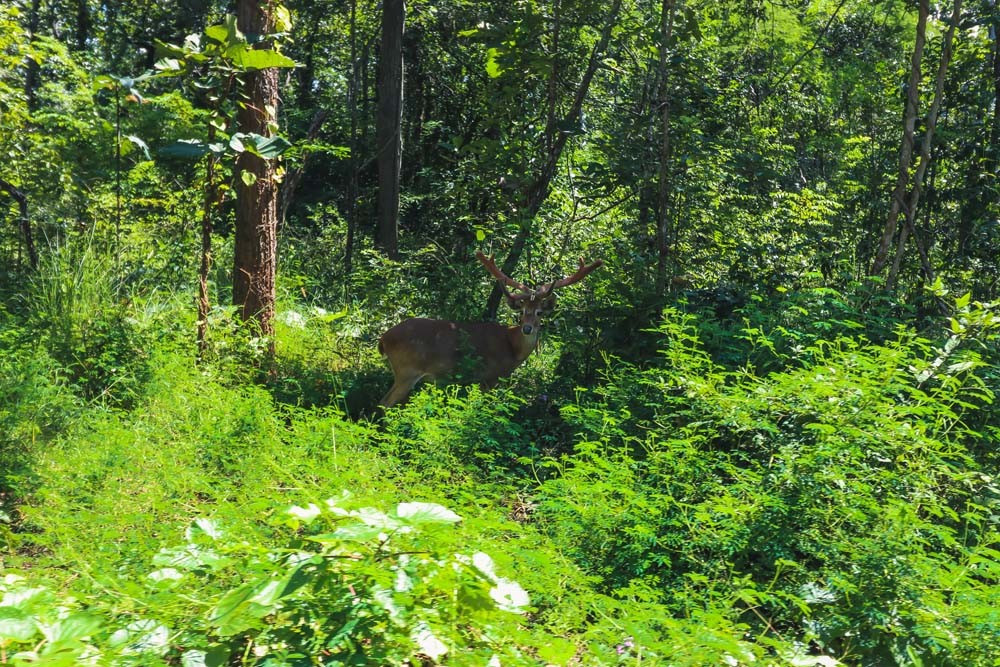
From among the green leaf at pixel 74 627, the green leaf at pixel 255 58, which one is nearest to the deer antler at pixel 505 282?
the green leaf at pixel 255 58

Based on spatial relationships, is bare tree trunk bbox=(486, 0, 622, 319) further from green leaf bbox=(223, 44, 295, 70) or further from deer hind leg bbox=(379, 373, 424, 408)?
green leaf bbox=(223, 44, 295, 70)

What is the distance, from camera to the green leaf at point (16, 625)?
9.86 feet

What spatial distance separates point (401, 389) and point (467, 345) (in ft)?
2.59

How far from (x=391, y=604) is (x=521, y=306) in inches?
254

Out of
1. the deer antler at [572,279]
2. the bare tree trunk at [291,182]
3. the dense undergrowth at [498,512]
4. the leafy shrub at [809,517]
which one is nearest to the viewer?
the dense undergrowth at [498,512]

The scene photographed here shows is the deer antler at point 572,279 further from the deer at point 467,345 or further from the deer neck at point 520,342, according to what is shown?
the deer neck at point 520,342

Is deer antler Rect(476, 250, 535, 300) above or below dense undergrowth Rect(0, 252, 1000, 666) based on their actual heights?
above

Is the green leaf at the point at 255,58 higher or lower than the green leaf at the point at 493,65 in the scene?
lower

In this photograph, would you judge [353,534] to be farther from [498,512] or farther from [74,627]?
[498,512]

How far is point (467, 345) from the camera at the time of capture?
30.1ft

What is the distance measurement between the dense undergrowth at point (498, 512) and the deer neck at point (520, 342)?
38.3 inches

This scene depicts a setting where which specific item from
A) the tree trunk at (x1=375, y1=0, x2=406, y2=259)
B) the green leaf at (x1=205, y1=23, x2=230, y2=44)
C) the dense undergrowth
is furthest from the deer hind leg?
the tree trunk at (x1=375, y1=0, x2=406, y2=259)

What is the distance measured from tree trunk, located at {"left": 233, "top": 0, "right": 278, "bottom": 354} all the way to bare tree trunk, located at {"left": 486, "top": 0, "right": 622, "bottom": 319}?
105 inches

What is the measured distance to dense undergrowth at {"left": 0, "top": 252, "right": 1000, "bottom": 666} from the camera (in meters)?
3.34
